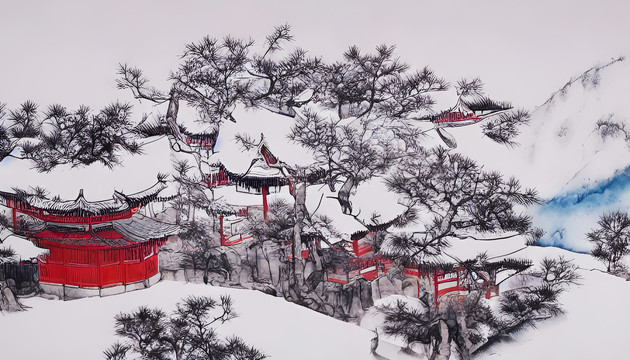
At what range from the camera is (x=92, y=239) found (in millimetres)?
2428

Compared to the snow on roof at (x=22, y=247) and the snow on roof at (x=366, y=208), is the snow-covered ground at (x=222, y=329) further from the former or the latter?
the snow on roof at (x=366, y=208)

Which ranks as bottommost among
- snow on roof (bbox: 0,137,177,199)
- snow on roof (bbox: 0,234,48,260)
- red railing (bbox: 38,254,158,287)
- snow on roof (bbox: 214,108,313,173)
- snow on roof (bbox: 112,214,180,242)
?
red railing (bbox: 38,254,158,287)

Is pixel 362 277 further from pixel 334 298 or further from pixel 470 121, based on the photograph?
pixel 470 121

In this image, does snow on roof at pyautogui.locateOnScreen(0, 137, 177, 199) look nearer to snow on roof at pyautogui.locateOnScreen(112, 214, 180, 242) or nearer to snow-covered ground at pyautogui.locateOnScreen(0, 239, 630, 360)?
snow on roof at pyautogui.locateOnScreen(112, 214, 180, 242)

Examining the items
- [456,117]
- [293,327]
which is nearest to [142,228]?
[293,327]

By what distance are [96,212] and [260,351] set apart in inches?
35.1

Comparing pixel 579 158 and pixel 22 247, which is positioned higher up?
pixel 579 158

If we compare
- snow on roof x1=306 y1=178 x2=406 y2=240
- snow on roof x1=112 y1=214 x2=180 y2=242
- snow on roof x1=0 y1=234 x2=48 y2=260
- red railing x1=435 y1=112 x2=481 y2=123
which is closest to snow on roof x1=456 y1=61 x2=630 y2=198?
red railing x1=435 y1=112 x2=481 y2=123

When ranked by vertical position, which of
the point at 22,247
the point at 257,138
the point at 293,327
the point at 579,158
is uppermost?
the point at 257,138

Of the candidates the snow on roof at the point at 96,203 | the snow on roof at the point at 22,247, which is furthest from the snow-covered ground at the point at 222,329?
the snow on roof at the point at 96,203

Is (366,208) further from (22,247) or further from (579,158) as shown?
(22,247)

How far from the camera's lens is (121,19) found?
250 centimetres

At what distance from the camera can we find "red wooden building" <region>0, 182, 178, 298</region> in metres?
2.43

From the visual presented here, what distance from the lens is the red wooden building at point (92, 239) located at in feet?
7.98
